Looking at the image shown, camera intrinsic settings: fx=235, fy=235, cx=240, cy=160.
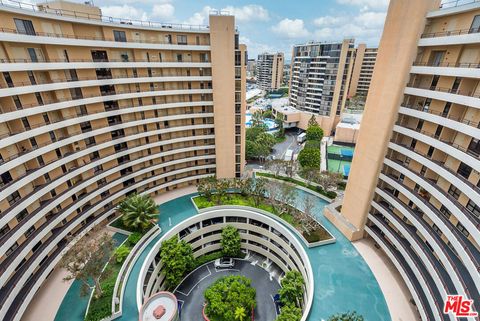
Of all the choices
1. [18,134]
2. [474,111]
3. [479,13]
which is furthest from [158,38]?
[474,111]

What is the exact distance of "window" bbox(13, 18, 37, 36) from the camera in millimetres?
27906

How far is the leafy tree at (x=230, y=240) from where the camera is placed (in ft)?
141

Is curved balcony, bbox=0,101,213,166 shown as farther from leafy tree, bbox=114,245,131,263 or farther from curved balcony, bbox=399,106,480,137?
curved balcony, bbox=399,106,480,137

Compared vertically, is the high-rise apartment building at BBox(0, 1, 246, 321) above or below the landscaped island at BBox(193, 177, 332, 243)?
above

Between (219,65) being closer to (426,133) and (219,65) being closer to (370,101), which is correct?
(370,101)

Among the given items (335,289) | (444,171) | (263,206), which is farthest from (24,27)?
(444,171)

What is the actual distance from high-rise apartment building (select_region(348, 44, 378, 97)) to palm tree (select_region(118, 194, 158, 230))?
125 meters

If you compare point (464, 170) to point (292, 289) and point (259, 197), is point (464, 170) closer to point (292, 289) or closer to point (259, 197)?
point (292, 289)

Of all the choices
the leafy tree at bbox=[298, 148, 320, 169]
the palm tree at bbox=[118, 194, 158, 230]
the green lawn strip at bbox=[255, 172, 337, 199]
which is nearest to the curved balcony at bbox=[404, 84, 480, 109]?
the green lawn strip at bbox=[255, 172, 337, 199]

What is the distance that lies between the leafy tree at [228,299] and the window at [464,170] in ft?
99.5

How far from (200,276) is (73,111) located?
113ft

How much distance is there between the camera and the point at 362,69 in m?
134

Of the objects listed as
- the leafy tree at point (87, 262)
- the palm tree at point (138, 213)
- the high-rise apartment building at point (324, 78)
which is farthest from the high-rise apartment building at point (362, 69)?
the leafy tree at point (87, 262)

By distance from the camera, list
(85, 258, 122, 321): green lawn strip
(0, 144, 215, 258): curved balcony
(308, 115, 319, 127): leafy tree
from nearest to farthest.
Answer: (0, 144, 215, 258): curved balcony, (85, 258, 122, 321): green lawn strip, (308, 115, 319, 127): leafy tree
